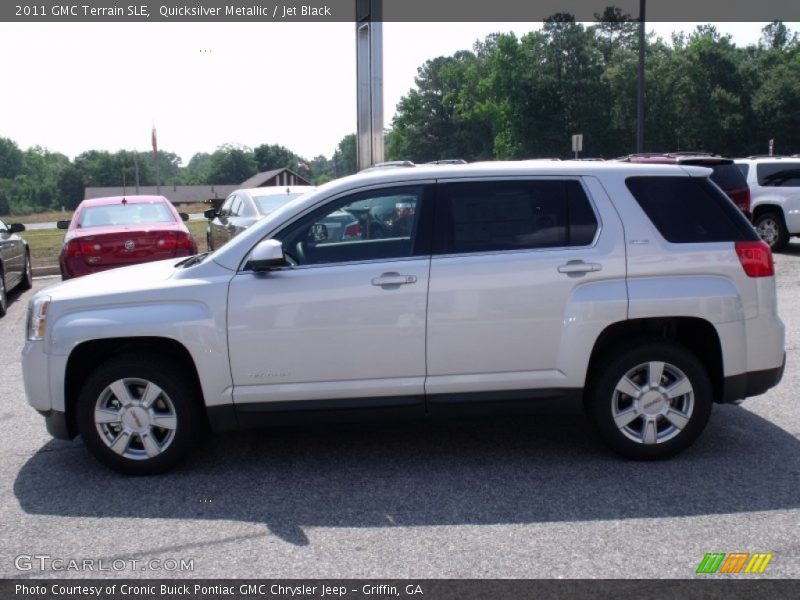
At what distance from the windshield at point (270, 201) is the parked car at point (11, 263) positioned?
374cm

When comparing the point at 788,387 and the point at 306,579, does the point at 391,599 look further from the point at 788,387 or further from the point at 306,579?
the point at 788,387

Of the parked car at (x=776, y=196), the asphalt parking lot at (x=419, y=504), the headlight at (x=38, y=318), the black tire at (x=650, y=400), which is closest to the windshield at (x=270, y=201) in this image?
the asphalt parking lot at (x=419, y=504)

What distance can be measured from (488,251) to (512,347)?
60 centimetres

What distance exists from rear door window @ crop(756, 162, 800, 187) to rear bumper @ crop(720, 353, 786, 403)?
42.5 feet

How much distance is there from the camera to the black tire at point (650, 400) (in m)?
5.13

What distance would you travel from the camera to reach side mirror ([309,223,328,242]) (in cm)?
521

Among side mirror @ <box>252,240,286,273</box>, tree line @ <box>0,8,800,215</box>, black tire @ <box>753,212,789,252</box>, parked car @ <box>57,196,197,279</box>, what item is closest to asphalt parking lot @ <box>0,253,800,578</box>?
→ side mirror @ <box>252,240,286,273</box>

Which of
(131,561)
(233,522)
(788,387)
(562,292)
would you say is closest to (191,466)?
(233,522)

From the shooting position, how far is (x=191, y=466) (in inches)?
212

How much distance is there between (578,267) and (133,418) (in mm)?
2857

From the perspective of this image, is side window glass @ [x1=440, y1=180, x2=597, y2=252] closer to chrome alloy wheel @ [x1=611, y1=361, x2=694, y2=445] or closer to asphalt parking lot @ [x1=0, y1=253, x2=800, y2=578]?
chrome alloy wheel @ [x1=611, y1=361, x2=694, y2=445]

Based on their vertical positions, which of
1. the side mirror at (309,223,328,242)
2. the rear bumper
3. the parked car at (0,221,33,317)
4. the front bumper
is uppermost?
the side mirror at (309,223,328,242)

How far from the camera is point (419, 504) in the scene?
467 centimetres

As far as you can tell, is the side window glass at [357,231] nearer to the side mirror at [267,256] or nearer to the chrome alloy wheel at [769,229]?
the side mirror at [267,256]
